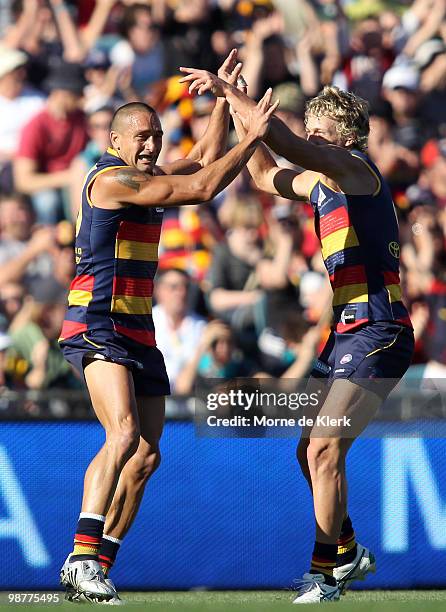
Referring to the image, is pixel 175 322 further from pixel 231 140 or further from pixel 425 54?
pixel 425 54

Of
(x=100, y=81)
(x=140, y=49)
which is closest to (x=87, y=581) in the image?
(x=100, y=81)

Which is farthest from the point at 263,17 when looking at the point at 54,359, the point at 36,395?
the point at 36,395

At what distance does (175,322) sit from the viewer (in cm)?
839

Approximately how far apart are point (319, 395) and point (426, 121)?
5270 millimetres

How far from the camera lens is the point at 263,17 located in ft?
32.8

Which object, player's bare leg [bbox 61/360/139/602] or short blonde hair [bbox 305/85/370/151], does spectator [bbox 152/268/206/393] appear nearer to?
short blonde hair [bbox 305/85/370/151]

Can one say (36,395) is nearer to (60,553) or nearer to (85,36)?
(60,553)

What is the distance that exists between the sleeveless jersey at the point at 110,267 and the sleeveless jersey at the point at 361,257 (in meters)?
0.92

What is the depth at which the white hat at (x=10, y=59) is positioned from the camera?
9.43 metres

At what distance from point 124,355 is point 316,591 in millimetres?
1417

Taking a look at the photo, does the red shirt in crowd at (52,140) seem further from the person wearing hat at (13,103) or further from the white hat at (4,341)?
the white hat at (4,341)

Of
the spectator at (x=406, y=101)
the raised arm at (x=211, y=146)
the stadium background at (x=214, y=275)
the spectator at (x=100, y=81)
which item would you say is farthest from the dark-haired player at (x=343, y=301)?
the spectator at (x=406, y=101)

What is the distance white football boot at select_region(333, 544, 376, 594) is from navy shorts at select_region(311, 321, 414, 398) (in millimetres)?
871

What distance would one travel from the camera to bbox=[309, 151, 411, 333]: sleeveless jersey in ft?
17.1
